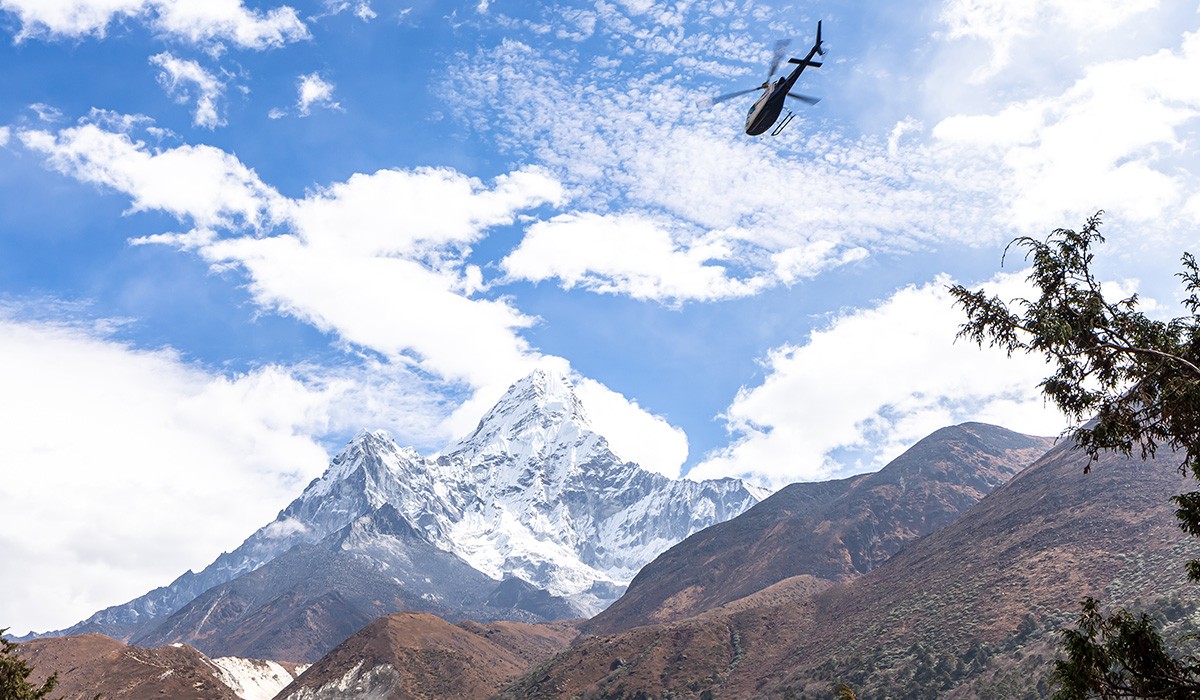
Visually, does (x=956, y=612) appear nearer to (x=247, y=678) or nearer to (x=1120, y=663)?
(x=1120, y=663)

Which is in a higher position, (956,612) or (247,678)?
(247,678)

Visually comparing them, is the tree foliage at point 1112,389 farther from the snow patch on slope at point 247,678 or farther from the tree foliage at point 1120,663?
the snow patch on slope at point 247,678

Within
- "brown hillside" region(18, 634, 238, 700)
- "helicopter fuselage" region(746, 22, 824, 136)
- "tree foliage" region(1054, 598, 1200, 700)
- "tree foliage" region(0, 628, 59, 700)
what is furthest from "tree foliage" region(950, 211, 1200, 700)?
"brown hillside" region(18, 634, 238, 700)

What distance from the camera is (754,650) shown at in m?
129

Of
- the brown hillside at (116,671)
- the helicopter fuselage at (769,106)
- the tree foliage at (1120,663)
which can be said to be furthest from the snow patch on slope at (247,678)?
the tree foliage at (1120,663)

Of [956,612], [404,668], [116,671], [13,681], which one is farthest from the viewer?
[404,668]

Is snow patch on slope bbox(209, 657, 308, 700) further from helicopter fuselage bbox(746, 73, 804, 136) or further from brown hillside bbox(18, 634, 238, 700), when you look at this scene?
helicopter fuselage bbox(746, 73, 804, 136)

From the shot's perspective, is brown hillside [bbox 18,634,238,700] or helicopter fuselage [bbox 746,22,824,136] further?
brown hillside [bbox 18,634,238,700]

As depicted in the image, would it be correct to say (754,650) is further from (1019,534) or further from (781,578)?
(781,578)

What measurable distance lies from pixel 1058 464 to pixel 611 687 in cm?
9083

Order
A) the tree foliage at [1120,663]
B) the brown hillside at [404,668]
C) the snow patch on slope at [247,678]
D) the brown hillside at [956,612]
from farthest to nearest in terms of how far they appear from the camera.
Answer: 1. the snow patch on slope at [247,678]
2. the brown hillside at [404,668]
3. the brown hillside at [956,612]
4. the tree foliage at [1120,663]

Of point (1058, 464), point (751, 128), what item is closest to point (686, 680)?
point (1058, 464)

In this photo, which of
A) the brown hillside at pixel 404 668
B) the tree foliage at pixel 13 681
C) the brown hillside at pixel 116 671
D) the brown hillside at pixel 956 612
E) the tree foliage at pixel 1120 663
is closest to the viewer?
the tree foliage at pixel 1120 663

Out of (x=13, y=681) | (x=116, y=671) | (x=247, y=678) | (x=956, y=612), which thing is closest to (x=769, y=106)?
(x=13, y=681)
